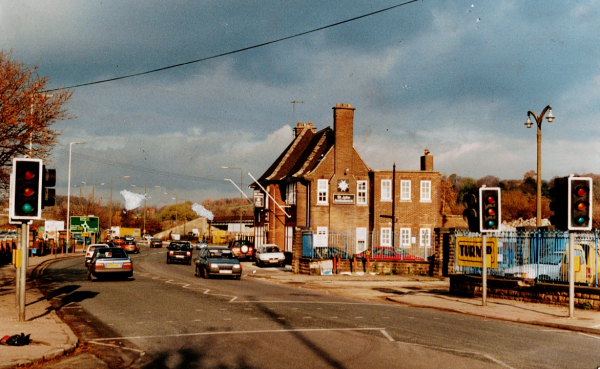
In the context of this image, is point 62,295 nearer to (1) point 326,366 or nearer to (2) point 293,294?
(2) point 293,294

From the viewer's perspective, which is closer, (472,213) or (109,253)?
(472,213)

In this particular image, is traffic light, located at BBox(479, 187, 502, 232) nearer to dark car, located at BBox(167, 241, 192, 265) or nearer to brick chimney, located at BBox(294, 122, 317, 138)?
dark car, located at BBox(167, 241, 192, 265)

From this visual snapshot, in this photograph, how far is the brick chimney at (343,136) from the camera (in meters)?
48.7

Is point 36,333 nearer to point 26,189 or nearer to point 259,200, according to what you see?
point 26,189

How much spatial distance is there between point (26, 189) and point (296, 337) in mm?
6481

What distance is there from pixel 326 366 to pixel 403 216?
38.8 metres

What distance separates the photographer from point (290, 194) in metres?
52.8

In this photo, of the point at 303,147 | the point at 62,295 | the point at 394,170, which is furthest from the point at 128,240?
the point at 62,295

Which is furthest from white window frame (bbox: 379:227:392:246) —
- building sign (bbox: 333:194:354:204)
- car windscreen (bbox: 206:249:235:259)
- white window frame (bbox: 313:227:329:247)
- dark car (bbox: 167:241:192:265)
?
car windscreen (bbox: 206:249:235:259)

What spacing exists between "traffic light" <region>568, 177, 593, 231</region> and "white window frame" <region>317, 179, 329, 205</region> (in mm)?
34024

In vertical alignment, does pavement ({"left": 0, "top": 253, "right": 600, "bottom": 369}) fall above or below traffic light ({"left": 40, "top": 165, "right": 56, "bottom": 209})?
below

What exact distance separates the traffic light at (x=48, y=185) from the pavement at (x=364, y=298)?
264 centimetres

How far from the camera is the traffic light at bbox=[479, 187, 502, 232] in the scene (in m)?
17.8

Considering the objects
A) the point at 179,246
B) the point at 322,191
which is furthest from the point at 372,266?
the point at 179,246
